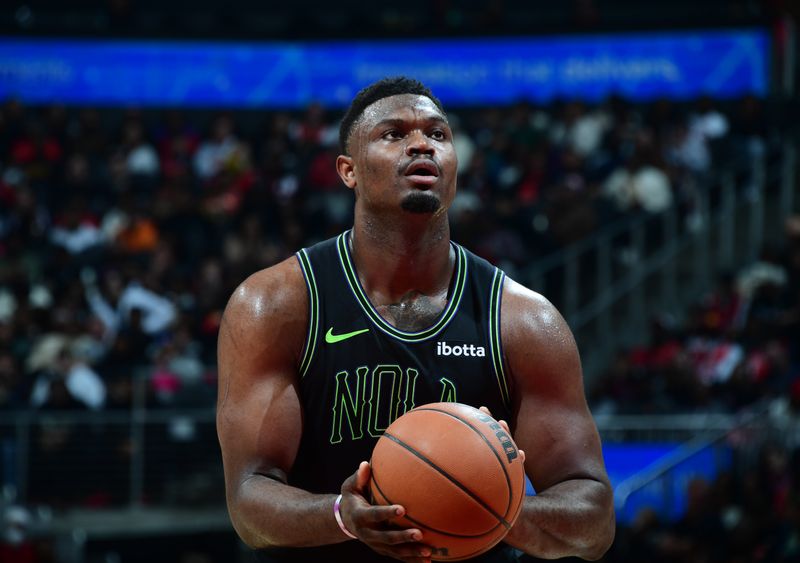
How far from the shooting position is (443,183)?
4.44 m

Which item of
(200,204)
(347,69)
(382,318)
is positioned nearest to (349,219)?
(200,204)

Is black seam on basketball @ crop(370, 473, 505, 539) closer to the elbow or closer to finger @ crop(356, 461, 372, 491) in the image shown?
finger @ crop(356, 461, 372, 491)

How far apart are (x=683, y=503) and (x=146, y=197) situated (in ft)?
31.2

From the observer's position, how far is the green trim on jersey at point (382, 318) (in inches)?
175

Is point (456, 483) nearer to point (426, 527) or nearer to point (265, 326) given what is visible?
point (426, 527)

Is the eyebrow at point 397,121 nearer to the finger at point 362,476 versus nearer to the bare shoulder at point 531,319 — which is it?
the bare shoulder at point 531,319

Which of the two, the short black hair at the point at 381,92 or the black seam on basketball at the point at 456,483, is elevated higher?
the short black hair at the point at 381,92

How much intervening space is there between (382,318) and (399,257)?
25cm

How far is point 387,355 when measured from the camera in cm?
439

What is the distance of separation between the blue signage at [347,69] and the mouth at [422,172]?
15034mm

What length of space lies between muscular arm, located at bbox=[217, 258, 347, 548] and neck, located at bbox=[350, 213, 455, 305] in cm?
27

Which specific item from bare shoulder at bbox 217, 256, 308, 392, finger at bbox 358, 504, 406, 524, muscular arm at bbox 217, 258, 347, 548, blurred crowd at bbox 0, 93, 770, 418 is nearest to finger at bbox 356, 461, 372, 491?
finger at bbox 358, 504, 406, 524

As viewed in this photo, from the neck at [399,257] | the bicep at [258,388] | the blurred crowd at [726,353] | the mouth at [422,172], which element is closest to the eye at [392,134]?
the mouth at [422,172]

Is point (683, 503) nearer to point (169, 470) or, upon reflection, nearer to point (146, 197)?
point (169, 470)
